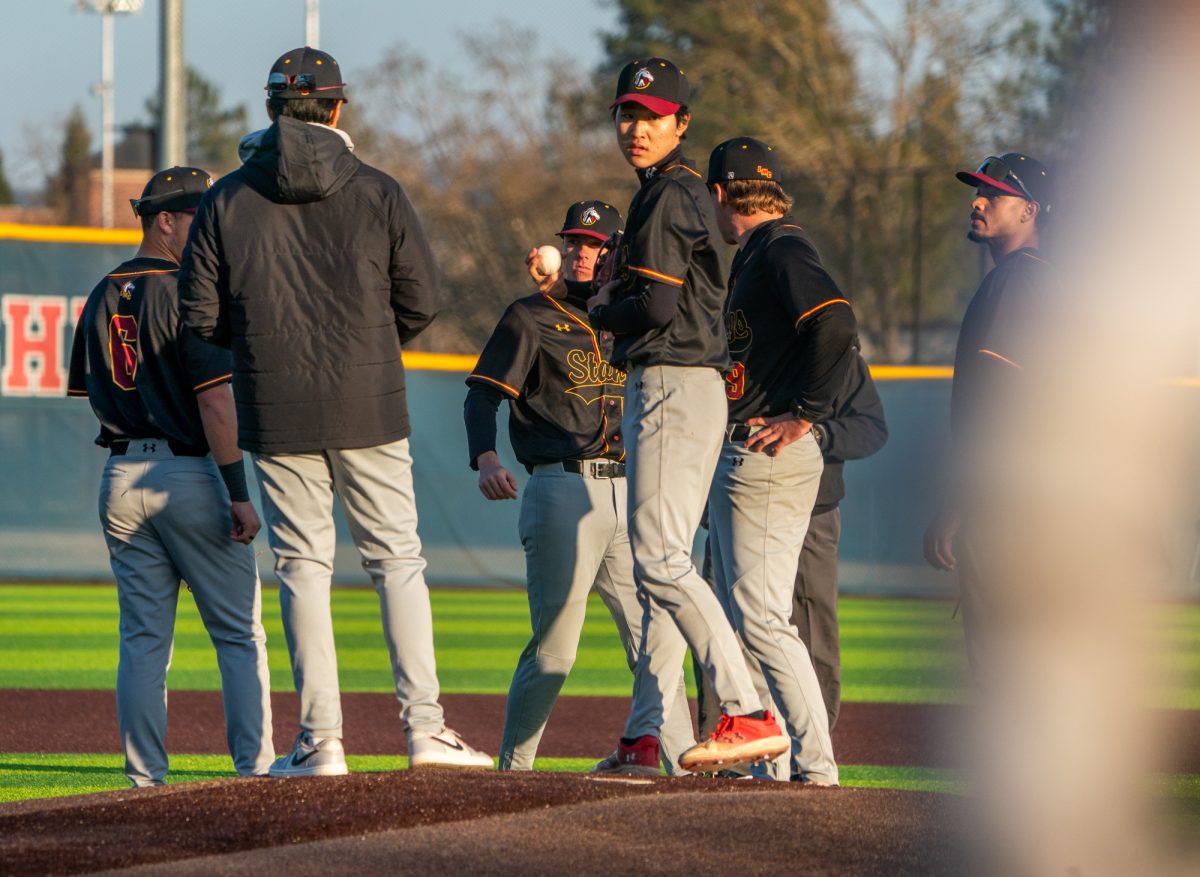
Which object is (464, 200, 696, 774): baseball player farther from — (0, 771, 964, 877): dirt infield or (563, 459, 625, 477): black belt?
(0, 771, 964, 877): dirt infield

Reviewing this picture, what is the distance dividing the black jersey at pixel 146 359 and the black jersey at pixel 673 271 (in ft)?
4.14

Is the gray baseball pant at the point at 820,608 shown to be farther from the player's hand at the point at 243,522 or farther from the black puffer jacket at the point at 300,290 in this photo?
the black puffer jacket at the point at 300,290

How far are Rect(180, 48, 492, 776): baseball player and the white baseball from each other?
853 mm

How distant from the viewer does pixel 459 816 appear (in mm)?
3133

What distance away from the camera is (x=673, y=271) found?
3.83m

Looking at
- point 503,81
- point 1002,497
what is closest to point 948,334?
point 503,81

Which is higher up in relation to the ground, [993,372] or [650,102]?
[650,102]

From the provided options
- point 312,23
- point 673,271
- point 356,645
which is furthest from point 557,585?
point 312,23

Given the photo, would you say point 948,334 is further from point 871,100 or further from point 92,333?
point 92,333

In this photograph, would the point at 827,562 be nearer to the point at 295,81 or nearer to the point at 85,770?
the point at 295,81

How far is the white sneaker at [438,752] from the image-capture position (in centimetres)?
388

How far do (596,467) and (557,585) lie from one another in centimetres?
38

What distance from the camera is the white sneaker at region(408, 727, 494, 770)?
388 cm

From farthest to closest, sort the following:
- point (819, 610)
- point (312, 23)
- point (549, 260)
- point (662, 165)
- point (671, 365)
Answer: point (312, 23) → point (819, 610) → point (549, 260) → point (662, 165) → point (671, 365)
